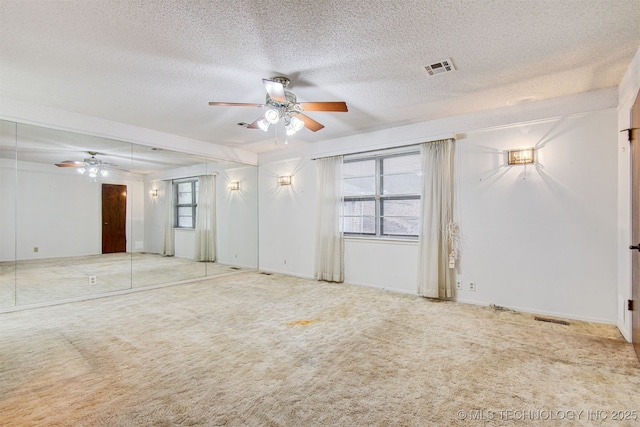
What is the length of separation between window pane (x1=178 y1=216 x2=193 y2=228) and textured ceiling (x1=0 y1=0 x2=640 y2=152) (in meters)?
2.29

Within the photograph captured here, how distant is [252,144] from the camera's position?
5.84 meters

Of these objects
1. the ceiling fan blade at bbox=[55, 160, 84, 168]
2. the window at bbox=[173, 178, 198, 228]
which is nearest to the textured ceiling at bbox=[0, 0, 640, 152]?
the ceiling fan blade at bbox=[55, 160, 84, 168]

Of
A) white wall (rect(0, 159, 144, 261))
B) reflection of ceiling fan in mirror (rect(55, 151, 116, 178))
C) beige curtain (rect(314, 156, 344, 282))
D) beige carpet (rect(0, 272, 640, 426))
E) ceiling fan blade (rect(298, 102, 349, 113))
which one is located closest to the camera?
beige carpet (rect(0, 272, 640, 426))

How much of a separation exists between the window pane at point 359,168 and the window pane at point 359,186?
0.09 meters

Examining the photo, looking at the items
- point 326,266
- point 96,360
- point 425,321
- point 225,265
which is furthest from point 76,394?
point 225,265

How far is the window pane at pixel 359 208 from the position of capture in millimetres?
5117

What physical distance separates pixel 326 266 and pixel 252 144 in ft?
9.30

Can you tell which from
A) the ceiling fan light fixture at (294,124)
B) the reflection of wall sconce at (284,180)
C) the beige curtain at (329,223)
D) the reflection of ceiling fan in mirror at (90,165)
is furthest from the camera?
the reflection of wall sconce at (284,180)

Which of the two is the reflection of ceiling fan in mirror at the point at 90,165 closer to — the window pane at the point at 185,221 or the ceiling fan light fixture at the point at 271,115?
the window pane at the point at 185,221

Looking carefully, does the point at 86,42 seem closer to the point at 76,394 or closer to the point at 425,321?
the point at 76,394

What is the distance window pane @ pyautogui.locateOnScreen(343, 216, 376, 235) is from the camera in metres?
5.12

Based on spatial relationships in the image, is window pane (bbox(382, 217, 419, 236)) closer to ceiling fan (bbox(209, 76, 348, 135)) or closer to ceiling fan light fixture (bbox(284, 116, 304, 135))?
ceiling fan (bbox(209, 76, 348, 135))

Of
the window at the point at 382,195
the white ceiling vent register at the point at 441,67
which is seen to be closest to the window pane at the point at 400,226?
the window at the point at 382,195

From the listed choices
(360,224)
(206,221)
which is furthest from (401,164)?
(206,221)
